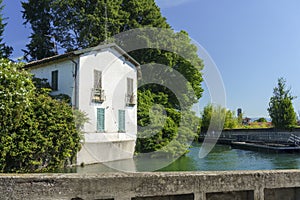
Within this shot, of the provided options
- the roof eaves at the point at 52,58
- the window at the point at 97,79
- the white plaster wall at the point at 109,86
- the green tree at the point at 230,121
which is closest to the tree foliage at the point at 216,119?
the green tree at the point at 230,121

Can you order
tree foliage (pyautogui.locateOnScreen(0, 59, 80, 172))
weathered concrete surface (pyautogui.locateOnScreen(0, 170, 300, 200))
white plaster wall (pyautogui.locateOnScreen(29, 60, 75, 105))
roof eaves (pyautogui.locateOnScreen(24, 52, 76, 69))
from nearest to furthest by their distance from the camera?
1. weathered concrete surface (pyautogui.locateOnScreen(0, 170, 300, 200))
2. tree foliage (pyautogui.locateOnScreen(0, 59, 80, 172))
3. roof eaves (pyautogui.locateOnScreen(24, 52, 76, 69))
4. white plaster wall (pyautogui.locateOnScreen(29, 60, 75, 105))

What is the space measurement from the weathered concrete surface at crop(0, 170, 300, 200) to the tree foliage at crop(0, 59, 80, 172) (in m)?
9.97

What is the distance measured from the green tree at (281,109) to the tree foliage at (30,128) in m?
26.1

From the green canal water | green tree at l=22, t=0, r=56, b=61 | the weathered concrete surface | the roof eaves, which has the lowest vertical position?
the green canal water

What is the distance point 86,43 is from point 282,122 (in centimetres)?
2351

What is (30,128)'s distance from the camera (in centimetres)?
1255

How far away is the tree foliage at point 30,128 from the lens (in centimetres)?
1156

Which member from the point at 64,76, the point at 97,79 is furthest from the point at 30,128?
the point at 97,79

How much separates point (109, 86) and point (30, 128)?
6.63 meters

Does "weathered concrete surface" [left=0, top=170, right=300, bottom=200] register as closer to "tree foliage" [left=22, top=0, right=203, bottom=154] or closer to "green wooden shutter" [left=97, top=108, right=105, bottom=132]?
"green wooden shutter" [left=97, top=108, right=105, bottom=132]

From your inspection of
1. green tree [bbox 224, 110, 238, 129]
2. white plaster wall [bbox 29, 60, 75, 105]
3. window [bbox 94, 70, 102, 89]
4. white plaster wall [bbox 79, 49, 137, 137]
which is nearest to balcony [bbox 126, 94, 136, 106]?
white plaster wall [bbox 79, 49, 137, 137]

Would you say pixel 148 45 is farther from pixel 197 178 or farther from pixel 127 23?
pixel 197 178

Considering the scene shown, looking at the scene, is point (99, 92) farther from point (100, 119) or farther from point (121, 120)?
point (121, 120)

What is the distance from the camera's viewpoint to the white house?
16375 mm
